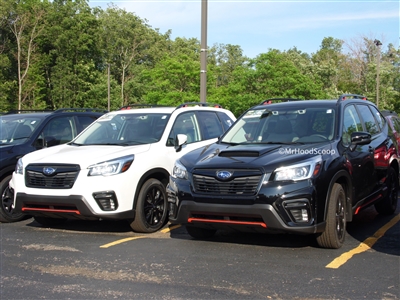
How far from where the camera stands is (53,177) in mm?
7711

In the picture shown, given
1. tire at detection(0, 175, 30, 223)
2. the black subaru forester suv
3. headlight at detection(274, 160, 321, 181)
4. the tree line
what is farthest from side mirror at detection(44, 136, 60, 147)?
the tree line

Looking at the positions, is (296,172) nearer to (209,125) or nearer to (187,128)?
(187,128)

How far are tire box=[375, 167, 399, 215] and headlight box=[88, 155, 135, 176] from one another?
409cm

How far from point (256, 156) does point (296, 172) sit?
0.54 meters

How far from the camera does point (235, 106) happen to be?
52.1m

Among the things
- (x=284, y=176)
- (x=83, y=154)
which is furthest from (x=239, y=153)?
(x=83, y=154)

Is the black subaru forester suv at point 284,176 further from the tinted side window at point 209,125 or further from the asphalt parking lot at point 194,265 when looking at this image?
the tinted side window at point 209,125

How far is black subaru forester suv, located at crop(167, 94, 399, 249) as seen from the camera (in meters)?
6.16

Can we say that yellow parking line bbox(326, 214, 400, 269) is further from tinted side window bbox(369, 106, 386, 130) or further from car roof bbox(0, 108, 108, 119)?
car roof bbox(0, 108, 108, 119)

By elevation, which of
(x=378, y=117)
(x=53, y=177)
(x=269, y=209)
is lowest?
(x=269, y=209)

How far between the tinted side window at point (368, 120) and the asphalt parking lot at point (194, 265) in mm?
1428

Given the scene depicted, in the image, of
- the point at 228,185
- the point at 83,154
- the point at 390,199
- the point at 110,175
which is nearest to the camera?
the point at 228,185

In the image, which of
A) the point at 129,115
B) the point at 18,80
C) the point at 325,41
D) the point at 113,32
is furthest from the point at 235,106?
the point at 325,41

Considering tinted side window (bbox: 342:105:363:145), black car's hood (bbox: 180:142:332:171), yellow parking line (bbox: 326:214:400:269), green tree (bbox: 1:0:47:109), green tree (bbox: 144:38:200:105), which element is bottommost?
yellow parking line (bbox: 326:214:400:269)
